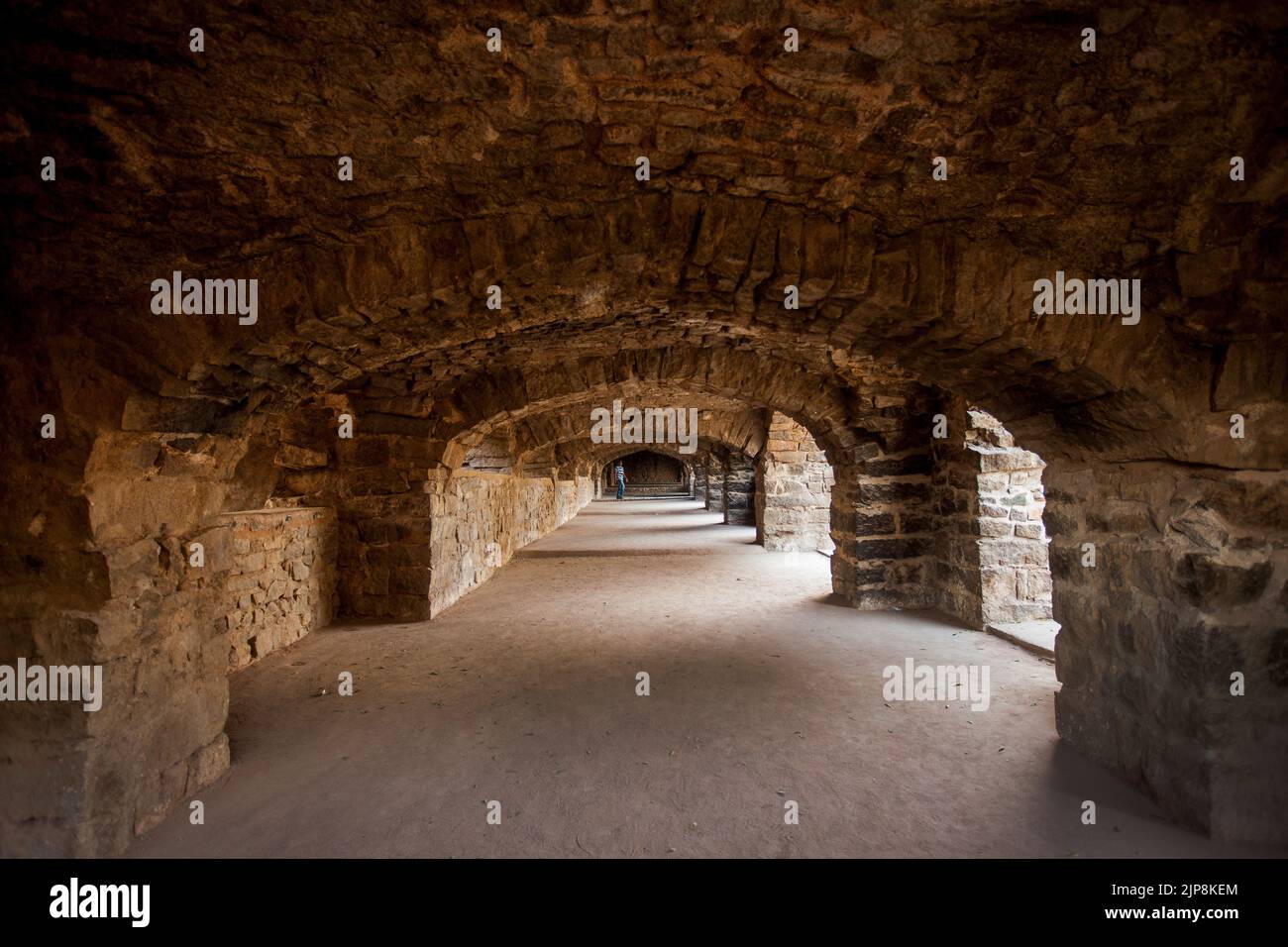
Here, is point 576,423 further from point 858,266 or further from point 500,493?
point 858,266

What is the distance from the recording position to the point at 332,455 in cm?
533

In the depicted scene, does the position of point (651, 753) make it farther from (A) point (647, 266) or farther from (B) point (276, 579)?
(B) point (276, 579)

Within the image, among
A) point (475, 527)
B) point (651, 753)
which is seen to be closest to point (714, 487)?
point (475, 527)

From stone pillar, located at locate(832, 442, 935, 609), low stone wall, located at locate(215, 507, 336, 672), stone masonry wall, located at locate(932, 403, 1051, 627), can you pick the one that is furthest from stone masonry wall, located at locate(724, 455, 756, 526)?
low stone wall, located at locate(215, 507, 336, 672)

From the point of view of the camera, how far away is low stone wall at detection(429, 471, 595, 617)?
564cm

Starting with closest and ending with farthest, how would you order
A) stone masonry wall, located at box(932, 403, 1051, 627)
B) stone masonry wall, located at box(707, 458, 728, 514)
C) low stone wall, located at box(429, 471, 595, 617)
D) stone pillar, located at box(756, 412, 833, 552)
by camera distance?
stone masonry wall, located at box(932, 403, 1051, 627)
low stone wall, located at box(429, 471, 595, 617)
stone pillar, located at box(756, 412, 833, 552)
stone masonry wall, located at box(707, 458, 728, 514)

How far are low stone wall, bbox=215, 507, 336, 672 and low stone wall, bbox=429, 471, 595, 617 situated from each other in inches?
34.5

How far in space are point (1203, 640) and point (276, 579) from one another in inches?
205

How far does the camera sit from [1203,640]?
2076 millimetres

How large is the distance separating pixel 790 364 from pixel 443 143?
4009 mm

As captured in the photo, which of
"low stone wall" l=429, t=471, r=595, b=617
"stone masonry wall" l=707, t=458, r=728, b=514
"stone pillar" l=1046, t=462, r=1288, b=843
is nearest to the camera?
"stone pillar" l=1046, t=462, r=1288, b=843

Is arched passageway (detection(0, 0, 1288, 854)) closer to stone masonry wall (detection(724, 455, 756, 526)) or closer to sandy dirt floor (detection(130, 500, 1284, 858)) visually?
sandy dirt floor (detection(130, 500, 1284, 858))
